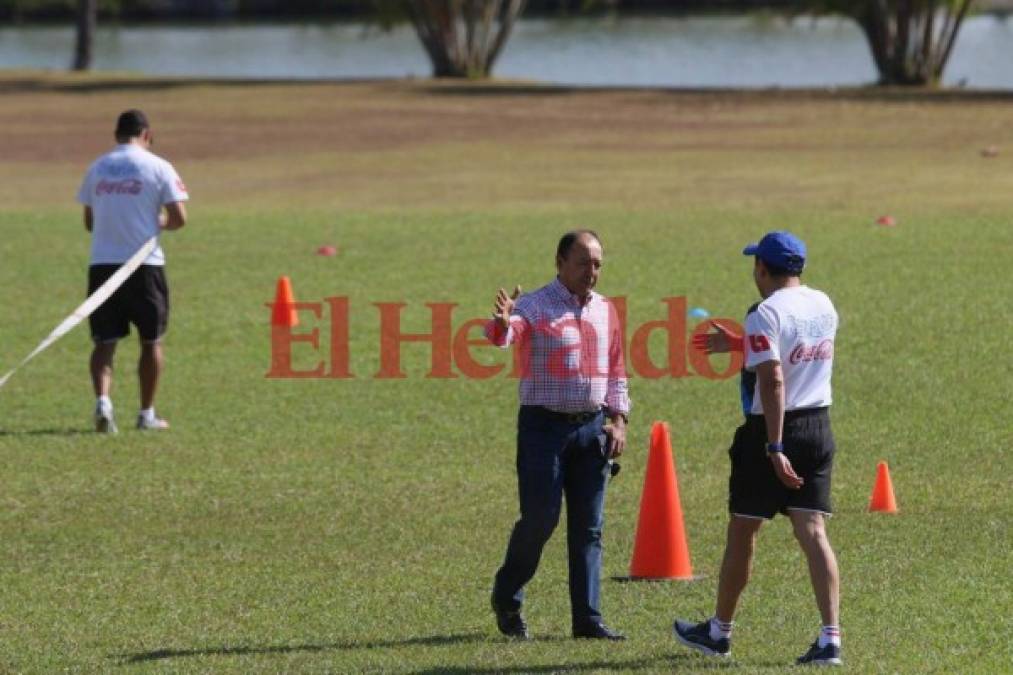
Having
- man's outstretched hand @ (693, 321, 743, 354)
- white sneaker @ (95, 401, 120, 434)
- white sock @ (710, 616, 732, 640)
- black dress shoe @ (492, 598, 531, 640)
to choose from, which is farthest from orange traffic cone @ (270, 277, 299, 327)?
white sock @ (710, 616, 732, 640)

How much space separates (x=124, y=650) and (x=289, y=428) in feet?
17.7

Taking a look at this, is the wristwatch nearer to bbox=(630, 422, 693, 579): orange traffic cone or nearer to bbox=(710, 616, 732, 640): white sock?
bbox=(710, 616, 732, 640): white sock

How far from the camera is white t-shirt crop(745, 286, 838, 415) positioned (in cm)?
736

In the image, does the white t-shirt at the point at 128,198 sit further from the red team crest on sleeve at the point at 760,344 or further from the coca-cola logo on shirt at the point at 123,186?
the red team crest on sleeve at the point at 760,344

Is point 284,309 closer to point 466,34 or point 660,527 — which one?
point 660,527

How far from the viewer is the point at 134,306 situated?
13266mm

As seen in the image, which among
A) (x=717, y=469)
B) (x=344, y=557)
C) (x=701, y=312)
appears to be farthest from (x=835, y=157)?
(x=344, y=557)

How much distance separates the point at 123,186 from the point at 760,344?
6.86 meters

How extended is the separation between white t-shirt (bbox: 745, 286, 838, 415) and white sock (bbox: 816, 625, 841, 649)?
0.85m

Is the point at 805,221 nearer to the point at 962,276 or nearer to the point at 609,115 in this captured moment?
the point at 962,276

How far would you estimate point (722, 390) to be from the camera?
1452 centimetres

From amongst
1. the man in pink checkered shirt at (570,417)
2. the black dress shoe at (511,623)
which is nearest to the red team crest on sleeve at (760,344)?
the man in pink checkered shirt at (570,417)

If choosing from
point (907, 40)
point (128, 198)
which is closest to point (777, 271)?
point (128, 198)

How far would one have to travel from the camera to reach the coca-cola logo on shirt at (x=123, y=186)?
1314 centimetres
